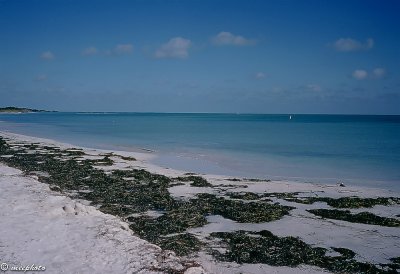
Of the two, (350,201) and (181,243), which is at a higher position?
(350,201)

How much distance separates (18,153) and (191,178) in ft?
46.1

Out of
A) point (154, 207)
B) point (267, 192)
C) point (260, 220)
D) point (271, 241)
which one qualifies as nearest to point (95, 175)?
point (154, 207)

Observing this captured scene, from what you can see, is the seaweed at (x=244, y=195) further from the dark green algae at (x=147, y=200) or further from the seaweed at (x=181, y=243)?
the seaweed at (x=181, y=243)

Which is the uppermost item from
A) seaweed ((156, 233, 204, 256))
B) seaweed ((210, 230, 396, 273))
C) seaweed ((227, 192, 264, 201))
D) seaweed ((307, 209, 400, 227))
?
seaweed ((307, 209, 400, 227))

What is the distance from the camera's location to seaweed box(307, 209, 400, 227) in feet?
35.0

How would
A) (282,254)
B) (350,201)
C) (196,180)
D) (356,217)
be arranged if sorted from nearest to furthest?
1. (282,254)
2. (356,217)
3. (350,201)
4. (196,180)

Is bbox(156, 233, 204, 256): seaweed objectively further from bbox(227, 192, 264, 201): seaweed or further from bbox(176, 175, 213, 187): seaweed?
bbox(176, 175, 213, 187): seaweed

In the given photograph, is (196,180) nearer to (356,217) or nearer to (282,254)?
(356,217)

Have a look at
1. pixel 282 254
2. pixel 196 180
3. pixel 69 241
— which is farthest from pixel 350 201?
pixel 69 241

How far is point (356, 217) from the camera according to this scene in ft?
36.6

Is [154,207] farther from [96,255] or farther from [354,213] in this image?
[354,213]

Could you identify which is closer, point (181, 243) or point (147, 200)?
point (181, 243)

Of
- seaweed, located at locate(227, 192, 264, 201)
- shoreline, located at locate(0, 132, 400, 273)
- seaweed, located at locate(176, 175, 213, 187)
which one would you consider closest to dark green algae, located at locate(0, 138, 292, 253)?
seaweed, located at locate(176, 175, 213, 187)

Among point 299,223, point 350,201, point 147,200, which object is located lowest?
point 147,200
